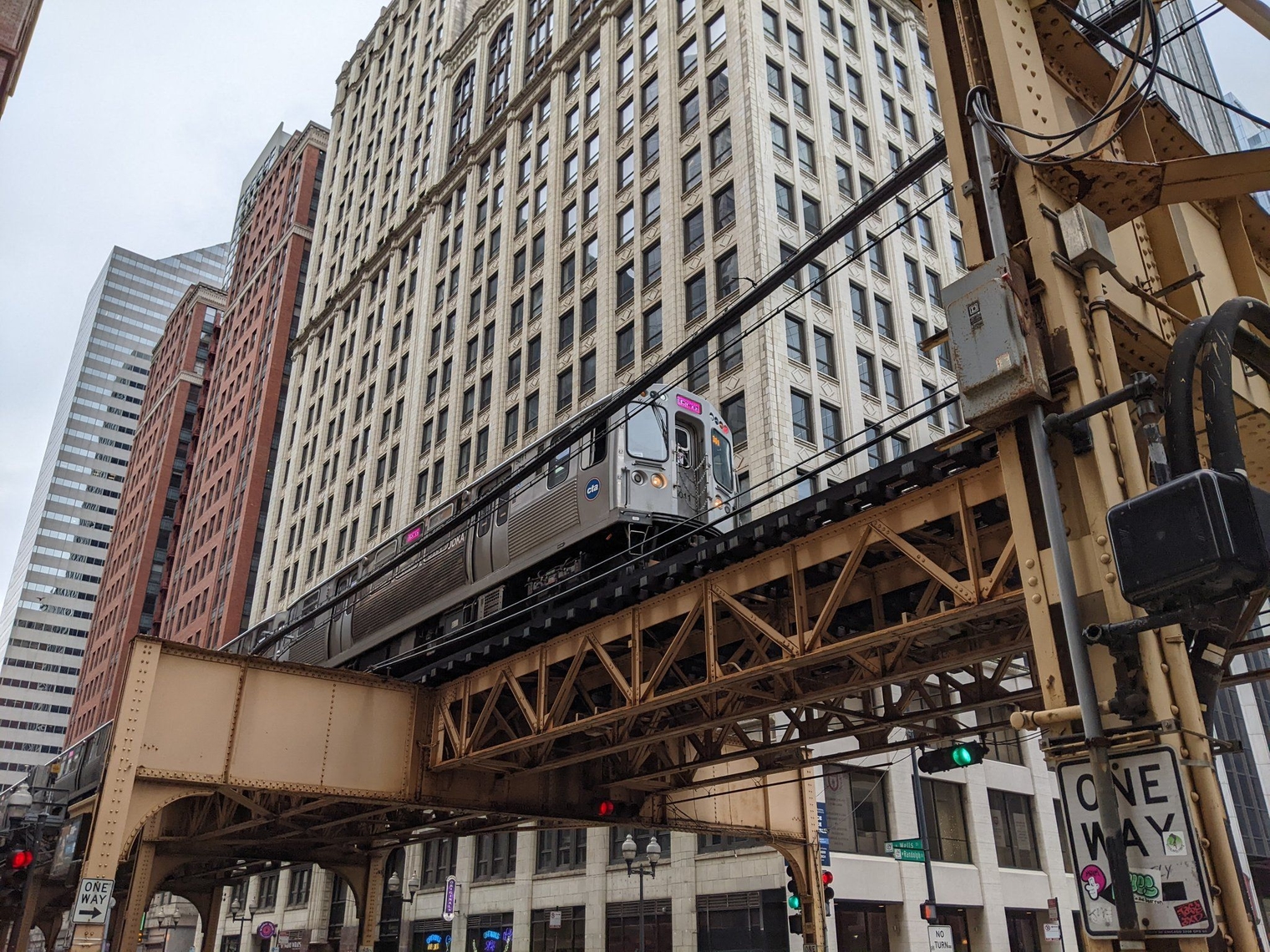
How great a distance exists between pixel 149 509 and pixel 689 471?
106115mm

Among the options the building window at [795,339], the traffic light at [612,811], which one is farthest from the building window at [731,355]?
the traffic light at [612,811]

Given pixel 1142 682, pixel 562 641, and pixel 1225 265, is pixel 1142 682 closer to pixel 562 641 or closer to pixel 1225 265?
pixel 1225 265

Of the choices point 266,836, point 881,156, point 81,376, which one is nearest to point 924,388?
point 881,156

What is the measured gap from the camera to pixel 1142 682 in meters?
5.46

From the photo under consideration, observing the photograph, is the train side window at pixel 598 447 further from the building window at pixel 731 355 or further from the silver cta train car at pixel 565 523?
the building window at pixel 731 355

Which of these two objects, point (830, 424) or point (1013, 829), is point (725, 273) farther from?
point (1013, 829)

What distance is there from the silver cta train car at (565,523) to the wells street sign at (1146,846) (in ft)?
30.5

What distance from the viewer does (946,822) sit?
3316 cm

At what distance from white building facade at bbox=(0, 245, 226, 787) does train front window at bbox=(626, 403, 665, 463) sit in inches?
5711

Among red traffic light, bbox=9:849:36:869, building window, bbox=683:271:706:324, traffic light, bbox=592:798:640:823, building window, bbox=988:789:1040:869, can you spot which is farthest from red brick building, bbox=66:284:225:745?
traffic light, bbox=592:798:640:823

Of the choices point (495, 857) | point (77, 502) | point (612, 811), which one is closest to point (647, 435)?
point (612, 811)

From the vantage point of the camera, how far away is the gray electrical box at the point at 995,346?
20.7 ft

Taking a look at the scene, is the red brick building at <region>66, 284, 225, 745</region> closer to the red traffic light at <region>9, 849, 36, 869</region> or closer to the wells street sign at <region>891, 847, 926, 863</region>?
the red traffic light at <region>9, 849, 36, 869</region>

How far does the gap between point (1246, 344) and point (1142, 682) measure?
2.11 m
